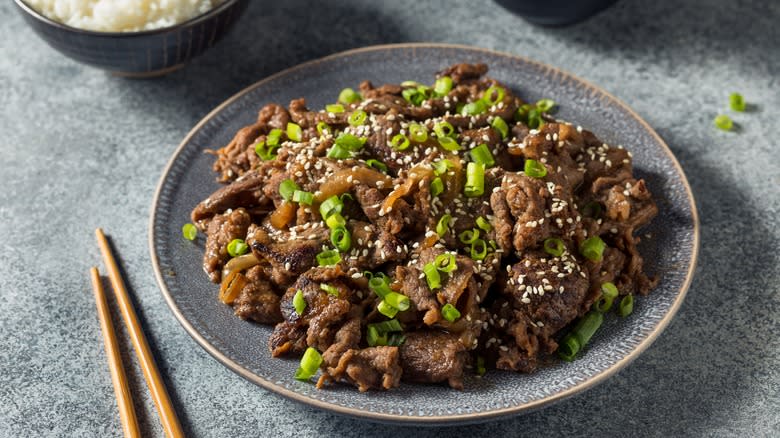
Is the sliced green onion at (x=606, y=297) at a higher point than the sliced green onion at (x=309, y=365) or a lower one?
higher

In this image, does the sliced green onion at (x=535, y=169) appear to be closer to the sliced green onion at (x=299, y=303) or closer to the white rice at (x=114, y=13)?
the sliced green onion at (x=299, y=303)

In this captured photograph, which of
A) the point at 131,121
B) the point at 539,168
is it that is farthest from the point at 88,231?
the point at 539,168

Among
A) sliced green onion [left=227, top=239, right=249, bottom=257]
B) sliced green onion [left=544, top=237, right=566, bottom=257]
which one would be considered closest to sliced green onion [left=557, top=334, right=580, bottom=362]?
sliced green onion [left=544, top=237, right=566, bottom=257]

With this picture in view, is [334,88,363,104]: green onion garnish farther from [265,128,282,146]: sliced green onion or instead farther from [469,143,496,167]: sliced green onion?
[469,143,496,167]: sliced green onion

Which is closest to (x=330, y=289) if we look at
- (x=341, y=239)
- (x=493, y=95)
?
(x=341, y=239)

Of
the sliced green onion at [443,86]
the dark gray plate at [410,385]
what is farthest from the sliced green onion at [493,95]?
the dark gray plate at [410,385]
